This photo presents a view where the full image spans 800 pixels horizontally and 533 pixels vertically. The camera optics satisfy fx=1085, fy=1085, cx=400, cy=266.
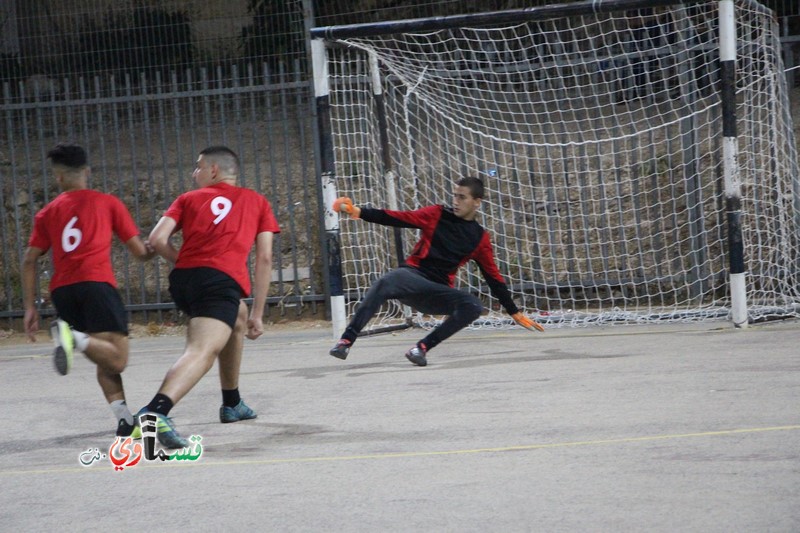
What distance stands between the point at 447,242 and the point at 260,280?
2.66m

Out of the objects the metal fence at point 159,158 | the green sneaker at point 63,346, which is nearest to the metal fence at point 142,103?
the metal fence at point 159,158

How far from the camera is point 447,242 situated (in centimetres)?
834

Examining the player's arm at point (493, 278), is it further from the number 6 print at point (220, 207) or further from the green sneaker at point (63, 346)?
the green sneaker at point (63, 346)

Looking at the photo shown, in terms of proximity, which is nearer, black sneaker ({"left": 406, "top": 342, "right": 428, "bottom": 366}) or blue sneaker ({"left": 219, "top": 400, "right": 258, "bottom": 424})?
blue sneaker ({"left": 219, "top": 400, "right": 258, "bottom": 424})

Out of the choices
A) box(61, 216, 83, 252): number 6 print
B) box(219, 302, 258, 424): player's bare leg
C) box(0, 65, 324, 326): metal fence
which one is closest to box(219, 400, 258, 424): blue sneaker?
box(219, 302, 258, 424): player's bare leg

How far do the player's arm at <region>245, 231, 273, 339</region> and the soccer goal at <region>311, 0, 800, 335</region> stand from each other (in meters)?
3.91

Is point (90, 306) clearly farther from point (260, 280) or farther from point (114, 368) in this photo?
point (260, 280)

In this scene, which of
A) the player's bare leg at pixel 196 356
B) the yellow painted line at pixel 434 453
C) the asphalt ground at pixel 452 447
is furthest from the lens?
the player's bare leg at pixel 196 356

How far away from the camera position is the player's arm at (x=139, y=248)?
19.1 feet

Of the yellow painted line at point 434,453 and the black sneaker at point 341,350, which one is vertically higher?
the black sneaker at point 341,350

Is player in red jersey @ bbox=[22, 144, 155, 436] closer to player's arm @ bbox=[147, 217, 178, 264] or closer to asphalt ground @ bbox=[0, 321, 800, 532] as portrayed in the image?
player's arm @ bbox=[147, 217, 178, 264]

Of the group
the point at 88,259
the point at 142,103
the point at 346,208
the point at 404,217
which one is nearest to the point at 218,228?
the point at 88,259

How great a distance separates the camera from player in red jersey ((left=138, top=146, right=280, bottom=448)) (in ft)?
18.6

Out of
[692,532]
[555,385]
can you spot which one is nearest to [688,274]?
[555,385]
